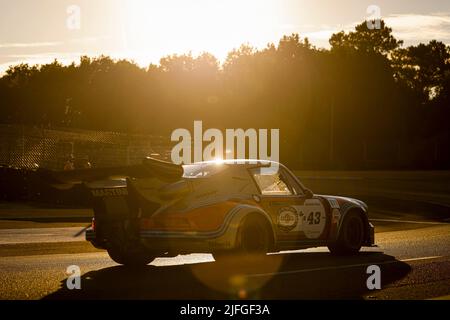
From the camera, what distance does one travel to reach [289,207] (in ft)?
40.8

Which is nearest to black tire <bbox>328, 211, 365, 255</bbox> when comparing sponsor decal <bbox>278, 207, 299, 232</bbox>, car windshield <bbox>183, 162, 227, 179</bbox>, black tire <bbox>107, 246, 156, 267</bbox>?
sponsor decal <bbox>278, 207, 299, 232</bbox>

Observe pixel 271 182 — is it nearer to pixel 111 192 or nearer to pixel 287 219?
pixel 287 219

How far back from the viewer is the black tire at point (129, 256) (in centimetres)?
1134

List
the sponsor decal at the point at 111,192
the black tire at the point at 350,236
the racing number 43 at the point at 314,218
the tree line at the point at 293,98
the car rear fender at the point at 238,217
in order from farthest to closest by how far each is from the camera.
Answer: the tree line at the point at 293,98, the black tire at the point at 350,236, the racing number 43 at the point at 314,218, the car rear fender at the point at 238,217, the sponsor decal at the point at 111,192

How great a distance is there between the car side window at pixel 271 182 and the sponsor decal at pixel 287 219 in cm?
25

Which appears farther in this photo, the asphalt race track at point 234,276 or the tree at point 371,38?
the tree at point 371,38

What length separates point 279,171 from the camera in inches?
504

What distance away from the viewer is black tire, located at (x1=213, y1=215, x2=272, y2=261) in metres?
11.2

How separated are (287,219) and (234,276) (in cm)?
206

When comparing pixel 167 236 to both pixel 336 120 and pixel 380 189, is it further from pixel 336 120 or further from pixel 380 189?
pixel 336 120

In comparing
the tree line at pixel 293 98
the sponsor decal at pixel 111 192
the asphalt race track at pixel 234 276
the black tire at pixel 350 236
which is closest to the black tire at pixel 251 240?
the asphalt race track at pixel 234 276

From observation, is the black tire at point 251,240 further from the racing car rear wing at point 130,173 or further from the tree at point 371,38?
the tree at point 371,38

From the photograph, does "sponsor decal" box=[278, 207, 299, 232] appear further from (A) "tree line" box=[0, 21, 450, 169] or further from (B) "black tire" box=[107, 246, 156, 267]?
(A) "tree line" box=[0, 21, 450, 169]

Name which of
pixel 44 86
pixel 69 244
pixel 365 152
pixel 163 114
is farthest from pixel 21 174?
pixel 44 86
